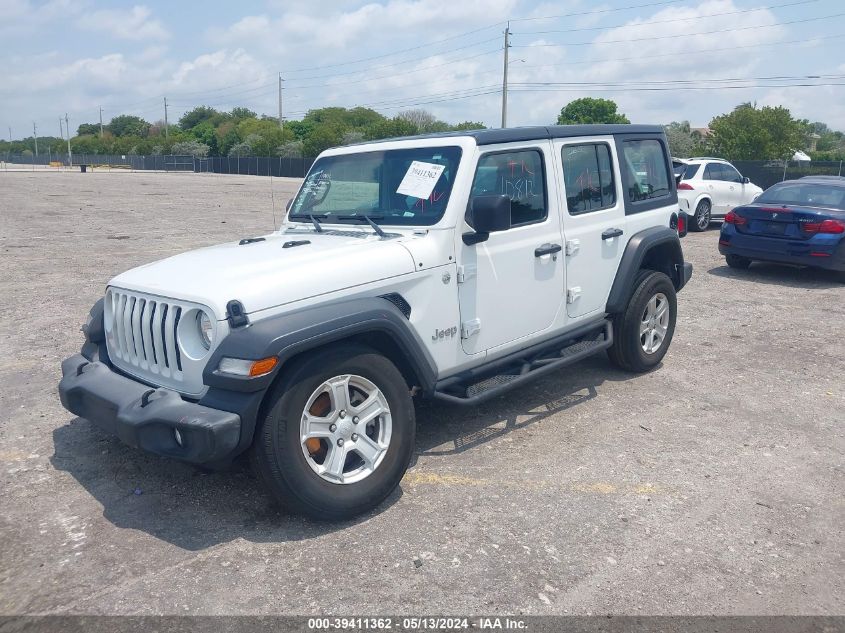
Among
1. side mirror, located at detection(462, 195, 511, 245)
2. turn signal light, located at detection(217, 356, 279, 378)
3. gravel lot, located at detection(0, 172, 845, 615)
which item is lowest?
gravel lot, located at detection(0, 172, 845, 615)

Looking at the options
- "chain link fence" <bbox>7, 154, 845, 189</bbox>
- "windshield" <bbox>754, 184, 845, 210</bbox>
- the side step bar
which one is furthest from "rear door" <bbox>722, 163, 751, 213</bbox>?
"chain link fence" <bbox>7, 154, 845, 189</bbox>

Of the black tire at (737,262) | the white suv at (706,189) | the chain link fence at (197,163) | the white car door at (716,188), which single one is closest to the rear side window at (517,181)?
the black tire at (737,262)

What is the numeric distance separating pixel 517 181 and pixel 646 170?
190 centimetres

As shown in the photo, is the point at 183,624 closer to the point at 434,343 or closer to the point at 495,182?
the point at 434,343

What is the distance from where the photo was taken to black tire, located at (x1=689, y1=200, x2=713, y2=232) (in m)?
16.6

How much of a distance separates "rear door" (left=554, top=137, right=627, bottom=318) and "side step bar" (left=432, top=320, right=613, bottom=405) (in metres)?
0.26

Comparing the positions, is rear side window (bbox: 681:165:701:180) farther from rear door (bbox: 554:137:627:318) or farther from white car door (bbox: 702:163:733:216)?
rear door (bbox: 554:137:627:318)

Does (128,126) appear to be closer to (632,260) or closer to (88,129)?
(88,129)

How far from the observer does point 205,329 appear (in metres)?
3.81

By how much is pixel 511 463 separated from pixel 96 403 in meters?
2.45

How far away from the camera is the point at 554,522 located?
4.04 meters

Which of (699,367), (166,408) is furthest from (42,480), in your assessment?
(699,367)

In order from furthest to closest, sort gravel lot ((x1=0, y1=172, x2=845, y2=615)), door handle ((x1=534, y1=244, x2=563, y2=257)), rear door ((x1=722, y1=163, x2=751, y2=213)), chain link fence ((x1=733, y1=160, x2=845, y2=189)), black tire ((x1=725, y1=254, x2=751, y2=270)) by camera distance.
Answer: chain link fence ((x1=733, y1=160, x2=845, y2=189)), rear door ((x1=722, y1=163, x2=751, y2=213)), black tire ((x1=725, y1=254, x2=751, y2=270)), door handle ((x1=534, y1=244, x2=563, y2=257)), gravel lot ((x1=0, y1=172, x2=845, y2=615))

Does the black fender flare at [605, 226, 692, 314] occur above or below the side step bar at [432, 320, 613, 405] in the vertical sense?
above
